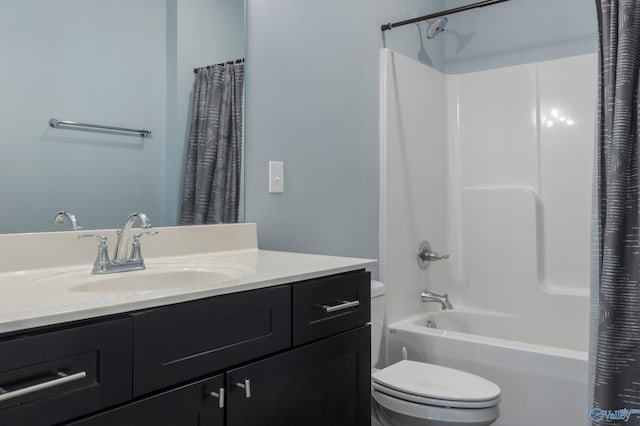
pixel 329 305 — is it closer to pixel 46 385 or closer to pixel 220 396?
pixel 220 396

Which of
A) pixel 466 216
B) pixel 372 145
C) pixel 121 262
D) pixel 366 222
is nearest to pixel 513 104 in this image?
pixel 466 216

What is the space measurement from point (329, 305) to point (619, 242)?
0.93 meters

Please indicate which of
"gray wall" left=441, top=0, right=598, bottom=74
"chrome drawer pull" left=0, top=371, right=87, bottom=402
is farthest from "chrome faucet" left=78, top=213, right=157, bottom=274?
"gray wall" left=441, top=0, right=598, bottom=74

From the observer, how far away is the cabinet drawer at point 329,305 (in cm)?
124

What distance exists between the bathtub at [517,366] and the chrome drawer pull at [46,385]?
1.61m

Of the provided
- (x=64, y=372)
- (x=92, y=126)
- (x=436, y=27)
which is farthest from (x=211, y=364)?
(x=436, y=27)

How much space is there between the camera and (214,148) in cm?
172

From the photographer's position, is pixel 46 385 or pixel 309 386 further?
pixel 309 386

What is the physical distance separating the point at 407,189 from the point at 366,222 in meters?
0.36

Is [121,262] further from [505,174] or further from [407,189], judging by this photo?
[505,174]

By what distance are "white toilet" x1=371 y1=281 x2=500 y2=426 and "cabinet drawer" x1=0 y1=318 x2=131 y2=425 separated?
3.46ft

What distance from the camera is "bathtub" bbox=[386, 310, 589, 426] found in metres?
1.84

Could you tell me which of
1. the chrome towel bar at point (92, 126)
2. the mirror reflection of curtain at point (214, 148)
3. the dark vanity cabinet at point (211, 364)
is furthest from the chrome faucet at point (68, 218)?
the dark vanity cabinet at point (211, 364)

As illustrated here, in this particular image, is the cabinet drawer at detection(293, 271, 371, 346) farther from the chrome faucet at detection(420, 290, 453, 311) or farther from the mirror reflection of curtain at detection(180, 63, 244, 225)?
the chrome faucet at detection(420, 290, 453, 311)
